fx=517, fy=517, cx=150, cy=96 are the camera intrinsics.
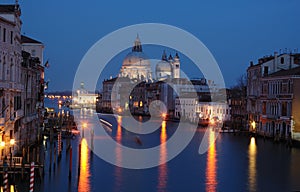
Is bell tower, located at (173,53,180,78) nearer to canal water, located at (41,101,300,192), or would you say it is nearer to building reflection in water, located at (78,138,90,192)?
canal water, located at (41,101,300,192)

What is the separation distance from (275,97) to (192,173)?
11.8 m

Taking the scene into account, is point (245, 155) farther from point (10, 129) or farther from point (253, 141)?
point (10, 129)

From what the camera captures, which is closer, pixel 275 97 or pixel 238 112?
pixel 275 97

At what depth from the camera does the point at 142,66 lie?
91188 millimetres

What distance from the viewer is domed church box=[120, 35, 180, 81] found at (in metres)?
80.8

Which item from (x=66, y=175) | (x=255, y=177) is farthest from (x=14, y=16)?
(x=255, y=177)

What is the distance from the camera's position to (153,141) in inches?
1086

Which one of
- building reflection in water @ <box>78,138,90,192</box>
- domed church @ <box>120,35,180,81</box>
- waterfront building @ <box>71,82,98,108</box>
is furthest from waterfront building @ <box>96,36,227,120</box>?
building reflection in water @ <box>78,138,90,192</box>

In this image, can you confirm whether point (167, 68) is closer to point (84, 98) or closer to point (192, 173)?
point (84, 98)

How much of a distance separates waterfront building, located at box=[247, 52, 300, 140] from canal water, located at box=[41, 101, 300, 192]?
2.77 metres

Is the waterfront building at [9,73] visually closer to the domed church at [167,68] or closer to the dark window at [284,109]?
the dark window at [284,109]

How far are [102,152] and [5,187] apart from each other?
10.3 m

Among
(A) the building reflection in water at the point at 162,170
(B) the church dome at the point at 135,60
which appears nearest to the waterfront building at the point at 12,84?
(A) the building reflection in water at the point at 162,170

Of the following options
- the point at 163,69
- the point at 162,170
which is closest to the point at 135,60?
the point at 163,69
